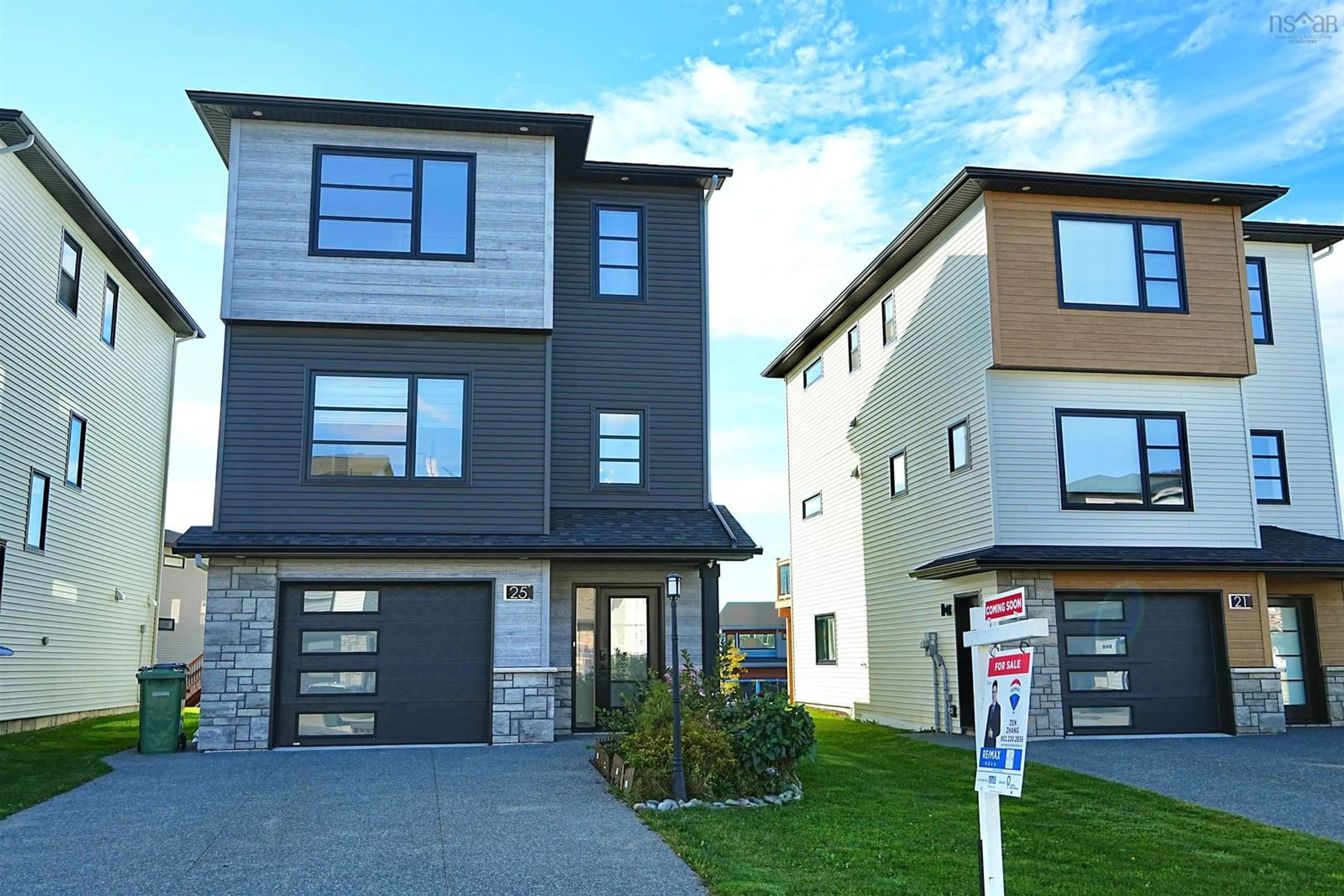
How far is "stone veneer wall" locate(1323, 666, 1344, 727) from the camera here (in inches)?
639

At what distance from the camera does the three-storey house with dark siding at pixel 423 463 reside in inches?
522

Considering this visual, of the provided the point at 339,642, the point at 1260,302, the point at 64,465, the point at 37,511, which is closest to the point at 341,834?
the point at 339,642

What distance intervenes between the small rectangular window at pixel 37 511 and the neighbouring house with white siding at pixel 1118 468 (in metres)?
13.2

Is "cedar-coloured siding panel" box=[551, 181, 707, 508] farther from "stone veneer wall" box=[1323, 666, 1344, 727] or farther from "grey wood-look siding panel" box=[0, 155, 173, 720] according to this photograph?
"stone veneer wall" box=[1323, 666, 1344, 727]

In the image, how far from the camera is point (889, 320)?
63.9 ft

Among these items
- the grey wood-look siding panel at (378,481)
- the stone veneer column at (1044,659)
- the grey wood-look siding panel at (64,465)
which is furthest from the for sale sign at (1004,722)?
the grey wood-look siding panel at (64,465)

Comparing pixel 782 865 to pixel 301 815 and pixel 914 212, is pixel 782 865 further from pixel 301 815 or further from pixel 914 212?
pixel 914 212

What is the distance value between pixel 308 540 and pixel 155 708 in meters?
2.52

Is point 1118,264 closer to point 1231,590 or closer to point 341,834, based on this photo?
point 1231,590

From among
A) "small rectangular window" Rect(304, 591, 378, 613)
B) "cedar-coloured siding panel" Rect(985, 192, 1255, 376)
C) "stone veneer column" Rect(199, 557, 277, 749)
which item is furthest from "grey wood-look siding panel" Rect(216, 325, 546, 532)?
"cedar-coloured siding panel" Rect(985, 192, 1255, 376)

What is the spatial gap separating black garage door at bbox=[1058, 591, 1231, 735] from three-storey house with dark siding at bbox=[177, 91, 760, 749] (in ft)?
15.5

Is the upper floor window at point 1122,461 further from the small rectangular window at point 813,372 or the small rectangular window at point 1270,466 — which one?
the small rectangular window at point 813,372

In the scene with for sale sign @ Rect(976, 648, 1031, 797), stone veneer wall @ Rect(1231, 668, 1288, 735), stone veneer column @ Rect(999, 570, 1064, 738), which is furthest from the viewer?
stone veneer wall @ Rect(1231, 668, 1288, 735)

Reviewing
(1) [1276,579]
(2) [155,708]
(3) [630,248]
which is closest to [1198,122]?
(1) [1276,579]
